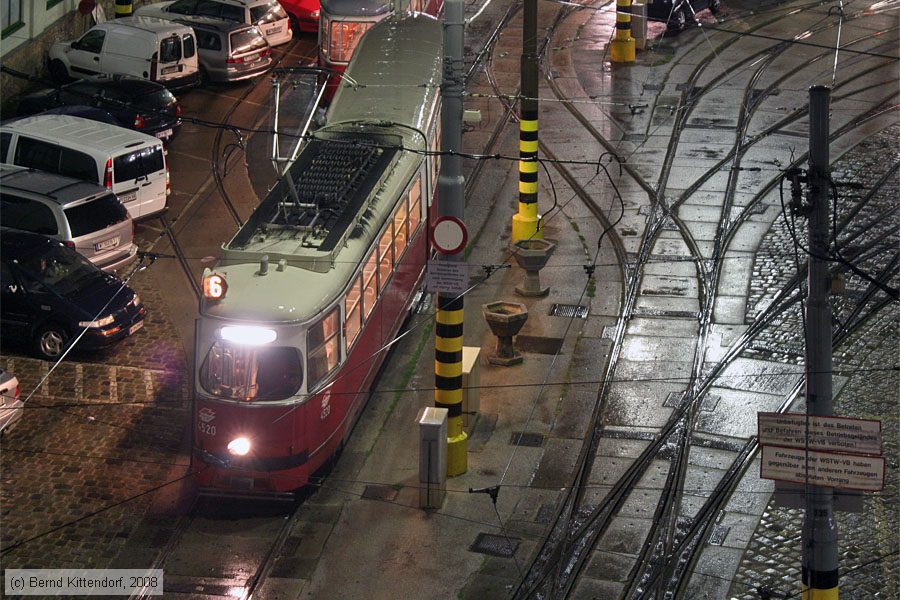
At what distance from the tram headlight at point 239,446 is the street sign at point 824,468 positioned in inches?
225

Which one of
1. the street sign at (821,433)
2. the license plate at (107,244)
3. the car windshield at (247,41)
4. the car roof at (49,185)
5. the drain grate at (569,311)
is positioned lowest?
the drain grate at (569,311)

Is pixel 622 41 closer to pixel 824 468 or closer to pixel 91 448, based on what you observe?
pixel 91 448

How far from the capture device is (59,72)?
28.7 metres

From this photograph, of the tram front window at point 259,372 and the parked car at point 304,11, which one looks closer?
the tram front window at point 259,372

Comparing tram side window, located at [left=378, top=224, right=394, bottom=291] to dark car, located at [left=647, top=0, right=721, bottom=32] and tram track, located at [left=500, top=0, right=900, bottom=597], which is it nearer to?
tram track, located at [left=500, top=0, right=900, bottom=597]

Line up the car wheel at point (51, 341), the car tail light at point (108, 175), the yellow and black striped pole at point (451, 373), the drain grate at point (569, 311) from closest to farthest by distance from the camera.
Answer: the yellow and black striped pole at point (451, 373), the car wheel at point (51, 341), the drain grate at point (569, 311), the car tail light at point (108, 175)

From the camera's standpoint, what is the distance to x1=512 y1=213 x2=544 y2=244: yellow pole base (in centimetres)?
2195

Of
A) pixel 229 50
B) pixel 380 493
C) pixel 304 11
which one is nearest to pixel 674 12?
pixel 304 11

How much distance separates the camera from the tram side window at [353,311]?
1634 centimetres

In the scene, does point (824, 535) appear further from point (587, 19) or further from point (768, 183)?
point (587, 19)

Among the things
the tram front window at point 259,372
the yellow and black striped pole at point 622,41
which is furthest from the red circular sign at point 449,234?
the yellow and black striped pole at point 622,41

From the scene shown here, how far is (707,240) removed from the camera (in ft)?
74.3

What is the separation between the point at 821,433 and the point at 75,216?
12305 millimetres

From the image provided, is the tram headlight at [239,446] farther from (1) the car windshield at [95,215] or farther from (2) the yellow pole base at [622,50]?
(2) the yellow pole base at [622,50]
